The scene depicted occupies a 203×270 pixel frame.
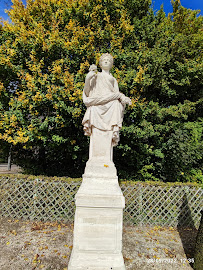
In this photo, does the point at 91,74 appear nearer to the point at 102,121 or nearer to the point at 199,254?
the point at 102,121

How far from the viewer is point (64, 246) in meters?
4.17

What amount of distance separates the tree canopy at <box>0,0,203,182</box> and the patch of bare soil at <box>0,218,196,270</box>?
2981 millimetres

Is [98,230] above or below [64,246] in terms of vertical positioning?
above

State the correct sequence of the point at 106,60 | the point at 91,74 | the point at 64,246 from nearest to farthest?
the point at 91,74
the point at 106,60
the point at 64,246

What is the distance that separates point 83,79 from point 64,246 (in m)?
5.61

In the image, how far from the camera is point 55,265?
3.42 meters

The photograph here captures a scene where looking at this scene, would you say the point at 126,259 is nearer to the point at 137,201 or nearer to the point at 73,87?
the point at 137,201

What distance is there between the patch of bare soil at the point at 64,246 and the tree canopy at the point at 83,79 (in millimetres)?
2981

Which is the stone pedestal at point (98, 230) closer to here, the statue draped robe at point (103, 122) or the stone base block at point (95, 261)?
the stone base block at point (95, 261)

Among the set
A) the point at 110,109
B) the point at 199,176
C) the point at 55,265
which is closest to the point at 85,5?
the point at 110,109

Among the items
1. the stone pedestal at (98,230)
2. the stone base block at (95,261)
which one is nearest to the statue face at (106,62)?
the stone pedestal at (98,230)

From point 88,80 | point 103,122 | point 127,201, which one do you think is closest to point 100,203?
point 103,122

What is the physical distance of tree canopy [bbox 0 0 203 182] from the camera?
6602 mm

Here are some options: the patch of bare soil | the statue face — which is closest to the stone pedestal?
the patch of bare soil
